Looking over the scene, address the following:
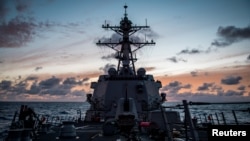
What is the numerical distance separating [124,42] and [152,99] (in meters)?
7.86

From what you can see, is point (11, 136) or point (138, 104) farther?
point (138, 104)

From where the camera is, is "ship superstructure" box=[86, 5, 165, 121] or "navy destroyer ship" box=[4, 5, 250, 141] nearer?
"navy destroyer ship" box=[4, 5, 250, 141]

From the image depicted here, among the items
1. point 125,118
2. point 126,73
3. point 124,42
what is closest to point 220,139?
point 125,118

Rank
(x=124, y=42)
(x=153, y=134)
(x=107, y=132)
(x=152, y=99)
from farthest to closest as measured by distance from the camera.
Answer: (x=124, y=42) < (x=152, y=99) < (x=107, y=132) < (x=153, y=134)

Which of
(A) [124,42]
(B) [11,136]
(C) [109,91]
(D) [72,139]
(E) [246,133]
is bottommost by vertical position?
(D) [72,139]

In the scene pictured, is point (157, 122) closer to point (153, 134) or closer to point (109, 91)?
point (153, 134)

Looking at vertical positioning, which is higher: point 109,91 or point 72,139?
point 109,91

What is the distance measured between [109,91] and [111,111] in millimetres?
1971

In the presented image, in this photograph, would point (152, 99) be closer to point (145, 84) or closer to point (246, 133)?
point (145, 84)

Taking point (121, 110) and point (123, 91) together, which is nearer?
point (121, 110)

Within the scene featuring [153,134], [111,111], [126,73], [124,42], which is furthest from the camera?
[124,42]

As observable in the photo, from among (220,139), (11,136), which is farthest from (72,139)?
(220,139)

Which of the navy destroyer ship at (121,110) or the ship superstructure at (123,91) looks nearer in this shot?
the navy destroyer ship at (121,110)

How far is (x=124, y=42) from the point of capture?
26.1 meters
